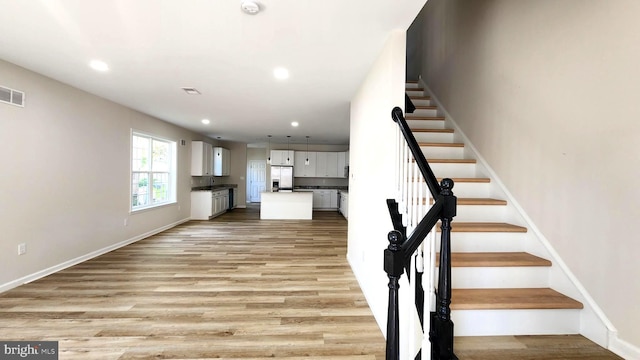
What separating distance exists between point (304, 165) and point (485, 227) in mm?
7677

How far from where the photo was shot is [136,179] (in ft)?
16.8

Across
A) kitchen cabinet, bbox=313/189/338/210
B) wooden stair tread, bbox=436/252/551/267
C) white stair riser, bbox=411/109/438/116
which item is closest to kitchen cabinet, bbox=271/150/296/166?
kitchen cabinet, bbox=313/189/338/210

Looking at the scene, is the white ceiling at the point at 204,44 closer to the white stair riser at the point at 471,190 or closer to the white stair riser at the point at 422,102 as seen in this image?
the white stair riser at the point at 422,102

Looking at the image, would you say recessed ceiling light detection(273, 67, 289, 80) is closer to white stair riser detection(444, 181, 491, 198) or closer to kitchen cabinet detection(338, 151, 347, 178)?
white stair riser detection(444, 181, 491, 198)

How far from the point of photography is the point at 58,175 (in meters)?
3.39

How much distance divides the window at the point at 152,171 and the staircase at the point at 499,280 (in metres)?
5.54

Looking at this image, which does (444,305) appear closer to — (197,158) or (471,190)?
(471,190)

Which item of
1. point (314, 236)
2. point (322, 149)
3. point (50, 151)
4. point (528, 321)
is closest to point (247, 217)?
point (314, 236)

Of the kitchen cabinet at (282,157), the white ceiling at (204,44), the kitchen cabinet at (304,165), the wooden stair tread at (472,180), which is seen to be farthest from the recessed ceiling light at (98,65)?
the kitchen cabinet at (304,165)

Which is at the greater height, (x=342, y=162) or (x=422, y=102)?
(x=422, y=102)

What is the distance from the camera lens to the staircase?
5.48 feet

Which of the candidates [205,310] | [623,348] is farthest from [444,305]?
[205,310]

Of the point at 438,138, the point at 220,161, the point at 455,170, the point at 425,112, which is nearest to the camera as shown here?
the point at 455,170

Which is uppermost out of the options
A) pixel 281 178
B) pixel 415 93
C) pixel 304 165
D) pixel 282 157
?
pixel 415 93
